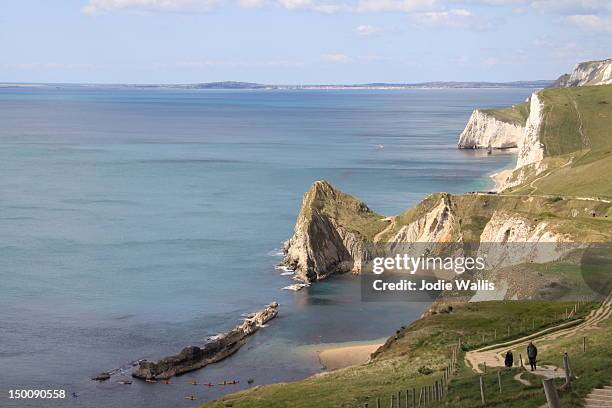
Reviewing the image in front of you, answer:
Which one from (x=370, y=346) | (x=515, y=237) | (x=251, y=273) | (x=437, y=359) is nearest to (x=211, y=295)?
(x=251, y=273)

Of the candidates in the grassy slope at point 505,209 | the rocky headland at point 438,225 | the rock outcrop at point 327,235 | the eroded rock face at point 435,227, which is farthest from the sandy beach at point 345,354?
the eroded rock face at point 435,227

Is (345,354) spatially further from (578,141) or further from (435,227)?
(578,141)

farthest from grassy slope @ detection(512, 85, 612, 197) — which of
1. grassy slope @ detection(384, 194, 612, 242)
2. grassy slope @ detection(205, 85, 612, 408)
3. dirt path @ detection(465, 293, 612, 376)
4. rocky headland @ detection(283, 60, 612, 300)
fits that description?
dirt path @ detection(465, 293, 612, 376)

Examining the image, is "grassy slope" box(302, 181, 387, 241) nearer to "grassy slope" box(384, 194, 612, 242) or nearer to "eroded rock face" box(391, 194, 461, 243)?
"grassy slope" box(384, 194, 612, 242)

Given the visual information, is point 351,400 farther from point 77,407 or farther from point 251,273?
point 251,273

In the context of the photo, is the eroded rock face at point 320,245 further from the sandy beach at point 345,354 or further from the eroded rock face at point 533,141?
the eroded rock face at point 533,141

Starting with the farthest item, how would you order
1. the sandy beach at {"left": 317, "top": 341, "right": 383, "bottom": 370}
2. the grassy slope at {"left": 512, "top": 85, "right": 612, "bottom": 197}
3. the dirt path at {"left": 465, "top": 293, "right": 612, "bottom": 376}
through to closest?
the grassy slope at {"left": 512, "top": 85, "right": 612, "bottom": 197}, the sandy beach at {"left": 317, "top": 341, "right": 383, "bottom": 370}, the dirt path at {"left": 465, "top": 293, "right": 612, "bottom": 376}

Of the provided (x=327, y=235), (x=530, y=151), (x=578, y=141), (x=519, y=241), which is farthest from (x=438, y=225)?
(x=530, y=151)
